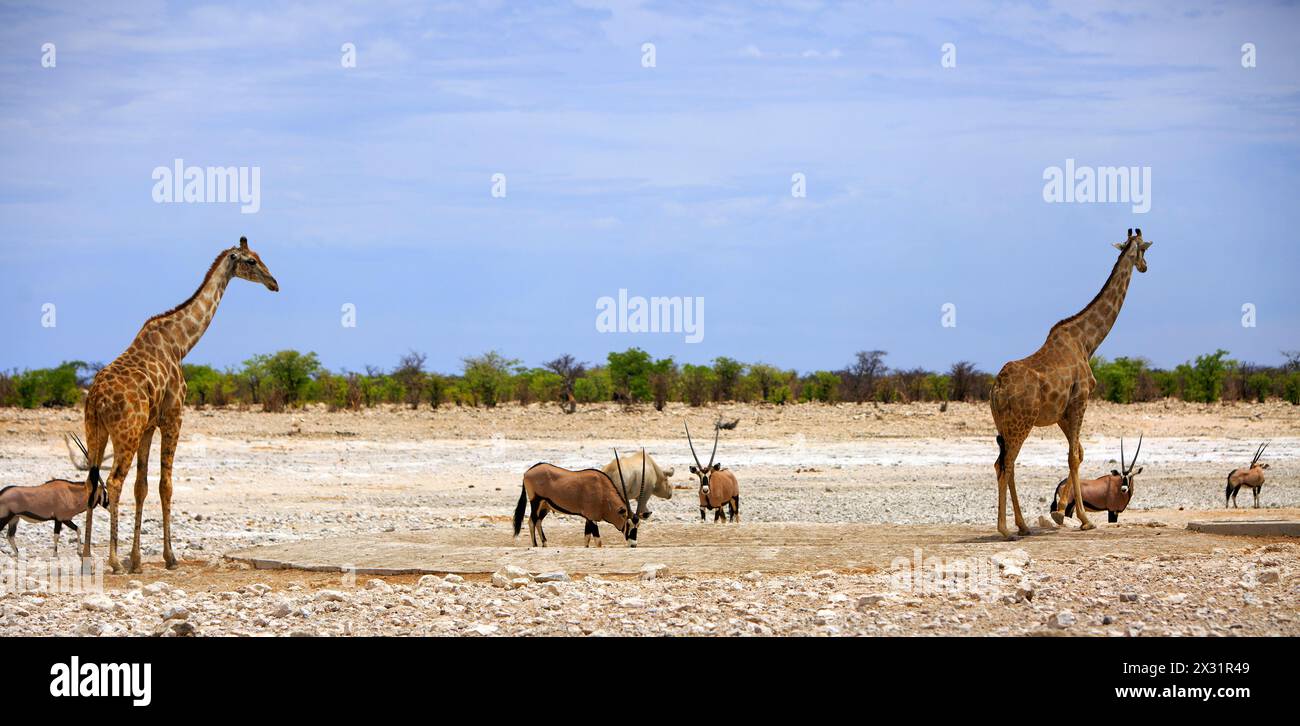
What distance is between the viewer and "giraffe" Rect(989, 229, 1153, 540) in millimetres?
13695

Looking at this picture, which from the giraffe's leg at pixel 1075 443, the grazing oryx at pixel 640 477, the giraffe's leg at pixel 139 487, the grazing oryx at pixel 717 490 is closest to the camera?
the giraffe's leg at pixel 139 487

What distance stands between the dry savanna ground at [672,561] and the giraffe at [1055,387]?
678 mm

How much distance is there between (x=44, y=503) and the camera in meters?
13.9

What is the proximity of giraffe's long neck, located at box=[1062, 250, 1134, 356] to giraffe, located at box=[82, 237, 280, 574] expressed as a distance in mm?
8202

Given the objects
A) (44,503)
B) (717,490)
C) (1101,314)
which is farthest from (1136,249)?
(44,503)

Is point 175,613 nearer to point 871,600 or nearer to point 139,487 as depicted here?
point 139,487

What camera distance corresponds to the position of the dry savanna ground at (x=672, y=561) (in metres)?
9.07

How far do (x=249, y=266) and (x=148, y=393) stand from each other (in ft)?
6.00

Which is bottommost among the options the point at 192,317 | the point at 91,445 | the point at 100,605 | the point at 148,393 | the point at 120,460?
the point at 100,605

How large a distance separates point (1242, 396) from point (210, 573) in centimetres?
4272

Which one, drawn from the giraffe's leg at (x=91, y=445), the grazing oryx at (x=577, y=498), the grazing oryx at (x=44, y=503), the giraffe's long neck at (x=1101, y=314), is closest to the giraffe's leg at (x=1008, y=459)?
the giraffe's long neck at (x=1101, y=314)

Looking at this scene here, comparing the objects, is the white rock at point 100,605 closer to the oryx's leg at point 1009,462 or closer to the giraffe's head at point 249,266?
the giraffe's head at point 249,266
